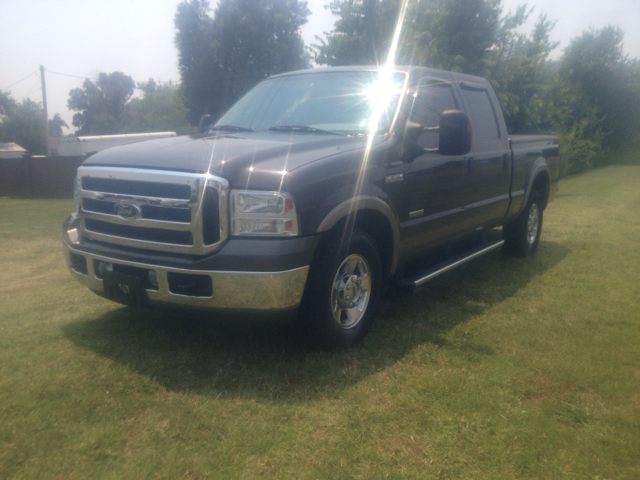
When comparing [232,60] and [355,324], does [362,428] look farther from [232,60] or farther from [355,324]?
[232,60]

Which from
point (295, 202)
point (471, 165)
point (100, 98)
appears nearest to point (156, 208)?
point (295, 202)

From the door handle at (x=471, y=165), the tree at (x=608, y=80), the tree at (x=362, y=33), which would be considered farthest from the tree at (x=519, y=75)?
the tree at (x=608, y=80)

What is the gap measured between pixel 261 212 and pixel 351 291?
0.96 metres

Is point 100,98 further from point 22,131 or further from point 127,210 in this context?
point 127,210

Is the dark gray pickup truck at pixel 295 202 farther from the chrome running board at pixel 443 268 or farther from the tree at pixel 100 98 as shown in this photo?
the tree at pixel 100 98

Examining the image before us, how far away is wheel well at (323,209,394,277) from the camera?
3.48 meters

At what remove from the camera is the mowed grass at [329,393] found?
98.0 inches

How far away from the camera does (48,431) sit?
8.70ft

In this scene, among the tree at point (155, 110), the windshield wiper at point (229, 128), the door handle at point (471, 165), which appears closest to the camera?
the windshield wiper at point (229, 128)

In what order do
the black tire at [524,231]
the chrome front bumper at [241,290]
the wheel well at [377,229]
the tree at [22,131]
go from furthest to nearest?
the tree at [22,131]
the black tire at [524,231]
the wheel well at [377,229]
the chrome front bumper at [241,290]

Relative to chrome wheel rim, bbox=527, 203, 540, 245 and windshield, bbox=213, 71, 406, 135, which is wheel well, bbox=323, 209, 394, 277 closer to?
windshield, bbox=213, 71, 406, 135

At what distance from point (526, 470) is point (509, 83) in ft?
55.7

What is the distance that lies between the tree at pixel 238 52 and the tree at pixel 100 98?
38.0 meters

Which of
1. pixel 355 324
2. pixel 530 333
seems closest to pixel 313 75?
pixel 355 324
